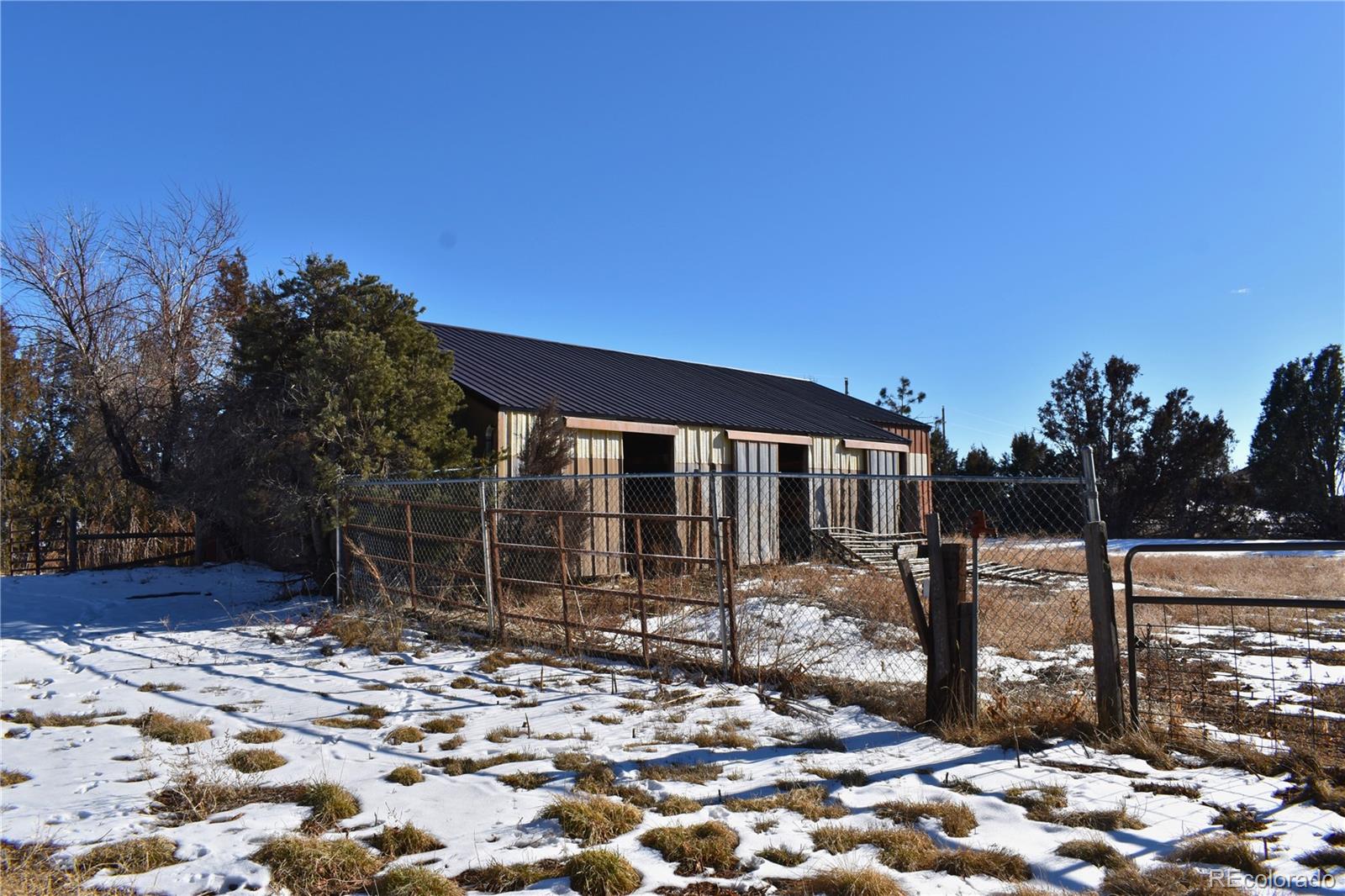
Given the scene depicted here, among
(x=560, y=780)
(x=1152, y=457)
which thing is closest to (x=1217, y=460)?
(x=1152, y=457)

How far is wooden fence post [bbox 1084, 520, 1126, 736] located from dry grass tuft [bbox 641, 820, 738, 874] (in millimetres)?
2957

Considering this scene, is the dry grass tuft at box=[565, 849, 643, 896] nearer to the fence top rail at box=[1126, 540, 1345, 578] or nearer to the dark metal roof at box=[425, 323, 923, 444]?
the fence top rail at box=[1126, 540, 1345, 578]

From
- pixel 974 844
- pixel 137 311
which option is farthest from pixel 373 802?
pixel 137 311

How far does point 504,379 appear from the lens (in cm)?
1559

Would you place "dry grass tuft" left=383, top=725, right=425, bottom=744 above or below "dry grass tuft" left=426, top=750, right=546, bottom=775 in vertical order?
above

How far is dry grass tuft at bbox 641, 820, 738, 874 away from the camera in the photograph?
370 cm

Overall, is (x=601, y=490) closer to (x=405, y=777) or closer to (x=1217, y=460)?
(x=405, y=777)

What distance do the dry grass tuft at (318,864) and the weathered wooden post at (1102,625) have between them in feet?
14.8

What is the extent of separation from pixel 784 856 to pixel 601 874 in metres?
0.86

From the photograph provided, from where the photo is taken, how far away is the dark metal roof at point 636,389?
15492 millimetres

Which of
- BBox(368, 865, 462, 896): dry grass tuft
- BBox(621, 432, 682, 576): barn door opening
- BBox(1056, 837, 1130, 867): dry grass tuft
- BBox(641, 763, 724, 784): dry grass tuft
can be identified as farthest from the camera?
BBox(621, 432, 682, 576): barn door opening

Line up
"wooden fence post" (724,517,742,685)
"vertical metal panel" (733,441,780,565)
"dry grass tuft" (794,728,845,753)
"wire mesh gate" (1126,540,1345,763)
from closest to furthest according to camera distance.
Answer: "wire mesh gate" (1126,540,1345,763), "dry grass tuft" (794,728,845,753), "wooden fence post" (724,517,742,685), "vertical metal panel" (733,441,780,565)

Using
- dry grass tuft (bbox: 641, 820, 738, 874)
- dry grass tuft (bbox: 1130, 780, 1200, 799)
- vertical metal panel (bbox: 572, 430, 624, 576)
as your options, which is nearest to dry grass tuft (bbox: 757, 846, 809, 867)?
dry grass tuft (bbox: 641, 820, 738, 874)

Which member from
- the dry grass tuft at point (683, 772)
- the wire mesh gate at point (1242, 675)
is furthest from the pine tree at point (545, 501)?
the wire mesh gate at point (1242, 675)
